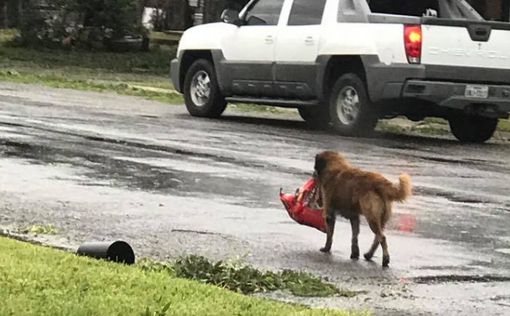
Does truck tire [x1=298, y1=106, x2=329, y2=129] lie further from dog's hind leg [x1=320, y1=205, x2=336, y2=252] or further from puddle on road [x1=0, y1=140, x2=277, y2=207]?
dog's hind leg [x1=320, y1=205, x2=336, y2=252]

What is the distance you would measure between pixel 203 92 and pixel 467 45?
443 cm

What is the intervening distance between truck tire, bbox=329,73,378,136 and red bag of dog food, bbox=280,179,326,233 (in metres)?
Answer: 7.62

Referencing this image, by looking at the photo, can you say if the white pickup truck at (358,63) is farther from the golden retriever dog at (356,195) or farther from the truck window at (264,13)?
the golden retriever dog at (356,195)

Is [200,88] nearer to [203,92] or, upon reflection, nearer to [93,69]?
[203,92]

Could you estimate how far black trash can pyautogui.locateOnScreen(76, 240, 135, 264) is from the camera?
6.21 metres

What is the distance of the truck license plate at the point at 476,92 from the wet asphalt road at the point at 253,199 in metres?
0.67

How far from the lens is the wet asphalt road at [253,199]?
6.57 m

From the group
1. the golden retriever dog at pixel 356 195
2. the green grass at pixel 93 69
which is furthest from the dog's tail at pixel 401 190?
the green grass at pixel 93 69

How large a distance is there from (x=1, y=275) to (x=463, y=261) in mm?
2829

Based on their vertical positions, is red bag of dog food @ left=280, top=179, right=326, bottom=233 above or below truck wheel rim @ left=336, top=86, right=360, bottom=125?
above

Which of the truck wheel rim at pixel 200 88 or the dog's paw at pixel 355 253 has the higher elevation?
the dog's paw at pixel 355 253

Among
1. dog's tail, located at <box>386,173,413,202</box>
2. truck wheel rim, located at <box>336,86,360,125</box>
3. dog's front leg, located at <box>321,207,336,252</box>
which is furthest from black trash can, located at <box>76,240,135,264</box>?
truck wheel rim, located at <box>336,86,360,125</box>

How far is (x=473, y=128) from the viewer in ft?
52.6

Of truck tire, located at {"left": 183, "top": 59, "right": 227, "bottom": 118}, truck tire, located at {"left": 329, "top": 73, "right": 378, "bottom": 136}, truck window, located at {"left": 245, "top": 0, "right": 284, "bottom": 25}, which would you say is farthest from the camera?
truck tire, located at {"left": 183, "top": 59, "right": 227, "bottom": 118}
